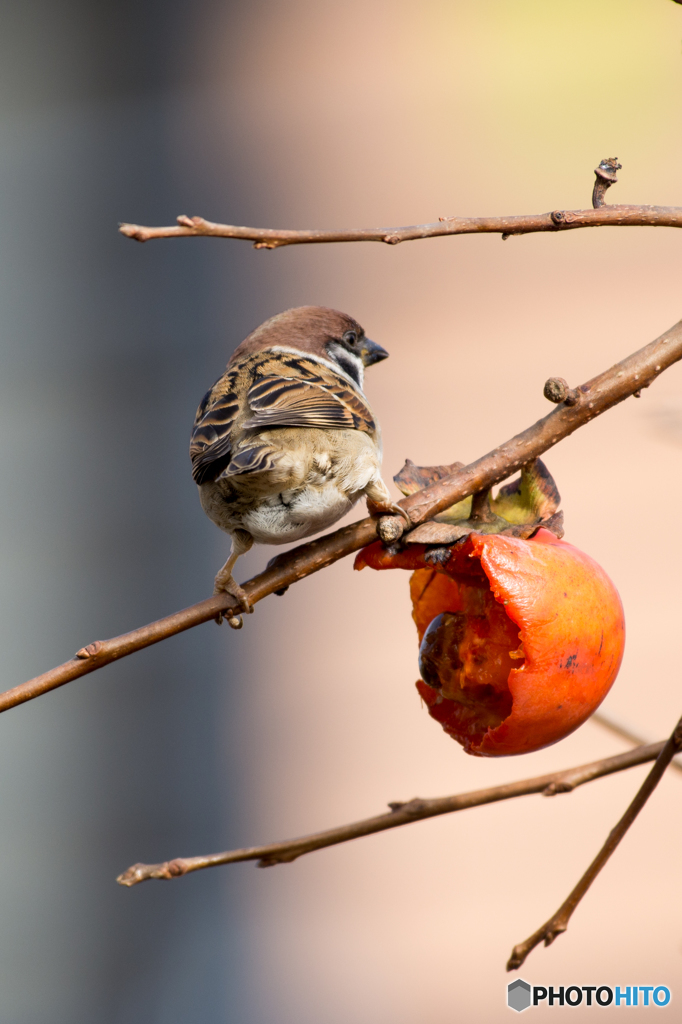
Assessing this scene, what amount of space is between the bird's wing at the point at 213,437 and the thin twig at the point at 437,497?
1.42 ft

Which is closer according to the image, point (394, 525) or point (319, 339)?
point (394, 525)

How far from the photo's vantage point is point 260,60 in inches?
226

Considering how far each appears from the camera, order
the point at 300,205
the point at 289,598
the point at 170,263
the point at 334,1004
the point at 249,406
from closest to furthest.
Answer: the point at 249,406 < the point at 334,1004 < the point at 289,598 < the point at 300,205 < the point at 170,263

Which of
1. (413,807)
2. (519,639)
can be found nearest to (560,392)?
(519,639)

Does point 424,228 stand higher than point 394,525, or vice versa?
point 424,228

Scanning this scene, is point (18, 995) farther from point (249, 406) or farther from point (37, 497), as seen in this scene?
point (249, 406)

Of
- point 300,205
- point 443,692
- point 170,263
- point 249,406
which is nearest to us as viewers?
point 443,692

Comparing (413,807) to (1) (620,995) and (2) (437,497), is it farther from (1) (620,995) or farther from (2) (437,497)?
(1) (620,995)

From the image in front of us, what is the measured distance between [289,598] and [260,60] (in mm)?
3211

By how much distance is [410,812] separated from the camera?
192cm

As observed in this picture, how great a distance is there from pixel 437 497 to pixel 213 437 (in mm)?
747

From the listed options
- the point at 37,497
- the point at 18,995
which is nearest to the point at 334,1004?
the point at 18,995

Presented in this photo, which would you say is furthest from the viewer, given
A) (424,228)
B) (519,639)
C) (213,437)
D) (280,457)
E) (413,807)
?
(213,437)

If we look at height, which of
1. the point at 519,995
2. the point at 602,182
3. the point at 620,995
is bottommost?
the point at 620,995
